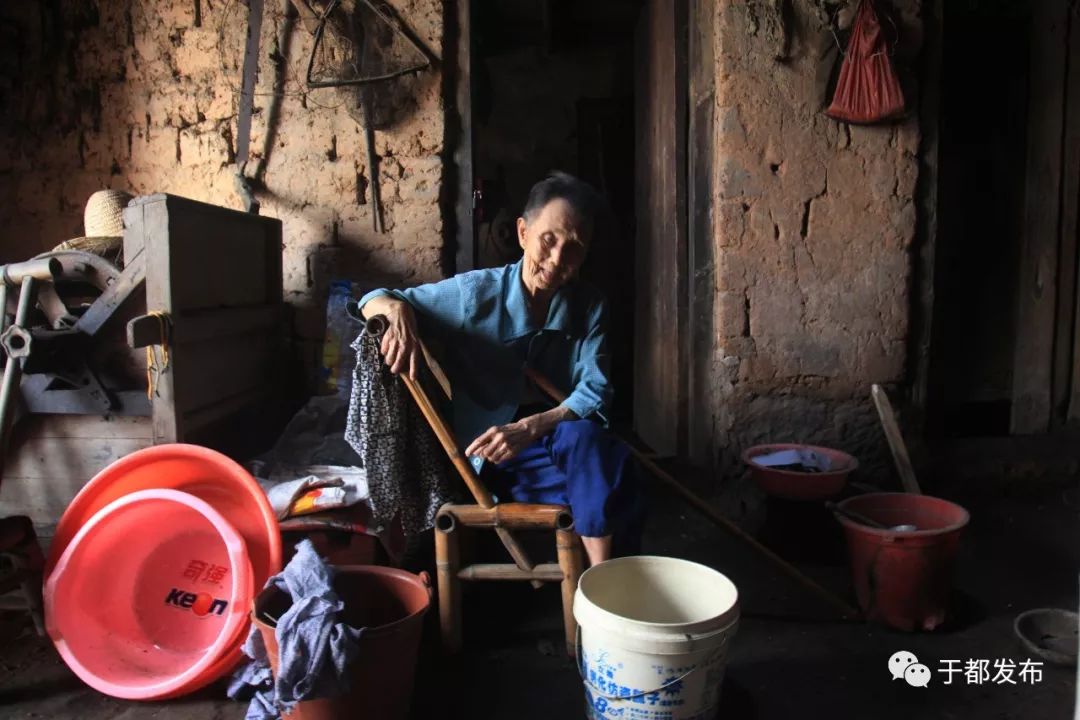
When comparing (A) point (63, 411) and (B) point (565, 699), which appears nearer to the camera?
(B) point (565, 699)

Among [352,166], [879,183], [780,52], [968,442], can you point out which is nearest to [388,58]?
[352,166]

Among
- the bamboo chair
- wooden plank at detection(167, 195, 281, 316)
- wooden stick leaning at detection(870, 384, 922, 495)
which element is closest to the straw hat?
wooden plank at detection(167, 195, 281, 316)

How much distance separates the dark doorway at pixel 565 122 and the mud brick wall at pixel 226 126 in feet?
5.45

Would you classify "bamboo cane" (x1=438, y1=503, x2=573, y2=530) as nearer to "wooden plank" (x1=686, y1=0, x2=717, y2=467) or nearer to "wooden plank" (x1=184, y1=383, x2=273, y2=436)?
"wooden plank" (x1=184, y1=383, x2=273, y2=436)

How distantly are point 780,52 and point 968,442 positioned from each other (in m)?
2.15

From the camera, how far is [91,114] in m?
3.51

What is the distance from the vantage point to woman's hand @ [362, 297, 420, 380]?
2055 millimetres

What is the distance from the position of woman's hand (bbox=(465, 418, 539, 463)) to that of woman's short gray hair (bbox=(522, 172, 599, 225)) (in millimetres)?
656

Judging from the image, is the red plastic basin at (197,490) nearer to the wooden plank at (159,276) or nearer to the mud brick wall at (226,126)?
the wooden plank at (159,276)

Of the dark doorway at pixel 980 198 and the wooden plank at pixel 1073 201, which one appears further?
the dark doorway at pixel 980 198

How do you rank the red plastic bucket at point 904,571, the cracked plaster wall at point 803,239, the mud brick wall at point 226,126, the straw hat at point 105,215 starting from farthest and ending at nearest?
the mud brick wall at point 226,126
the cracked plaster wall at point 803,239
the straw hat at point 105,215
the red plastic bucket at point 904,571

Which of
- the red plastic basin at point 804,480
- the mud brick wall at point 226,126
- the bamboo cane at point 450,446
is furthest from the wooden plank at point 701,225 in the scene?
the bamboo cane at point 450,446

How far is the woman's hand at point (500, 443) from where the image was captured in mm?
2070

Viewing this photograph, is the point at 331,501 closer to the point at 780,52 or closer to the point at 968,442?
the point at 780,52
